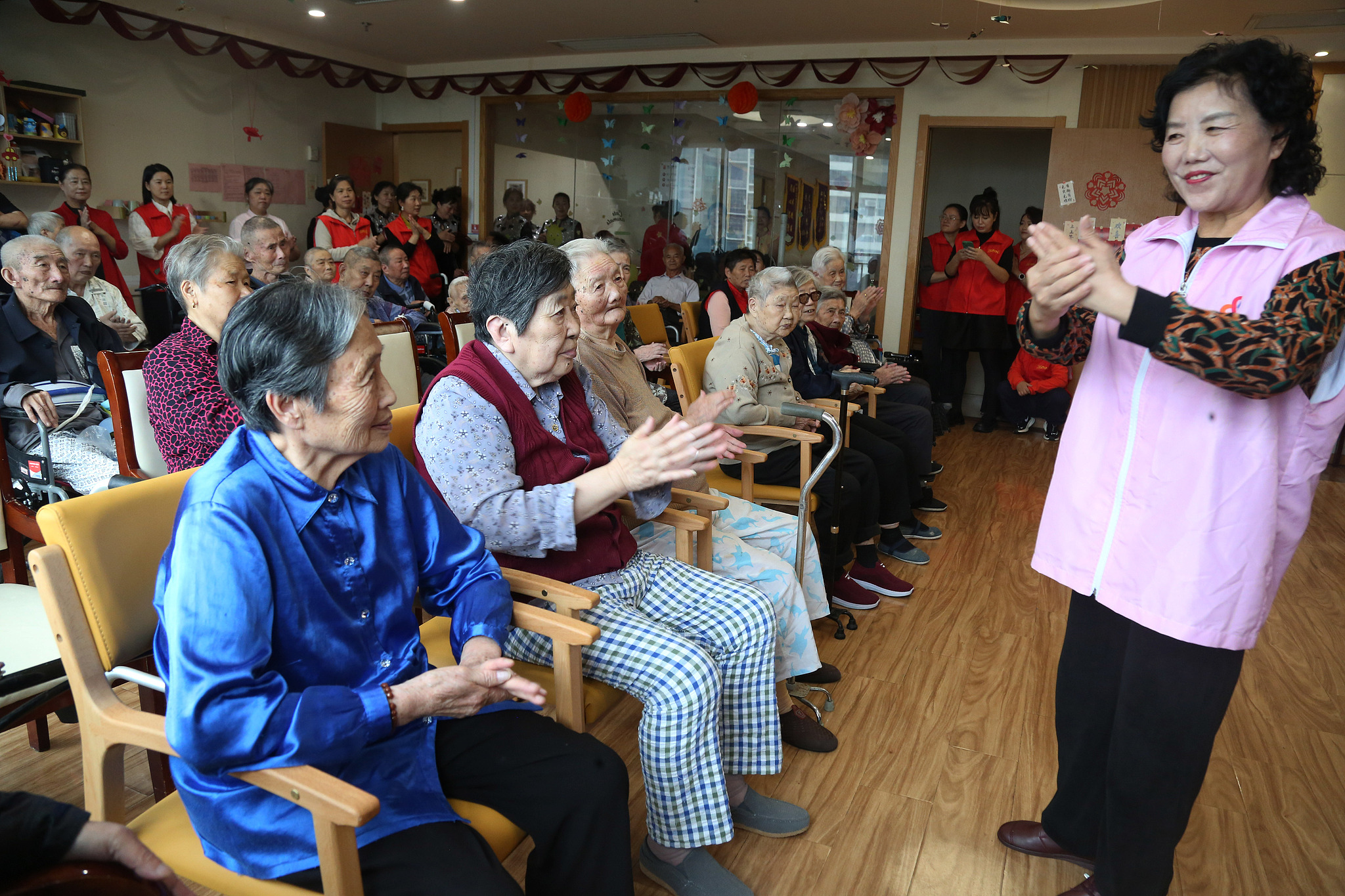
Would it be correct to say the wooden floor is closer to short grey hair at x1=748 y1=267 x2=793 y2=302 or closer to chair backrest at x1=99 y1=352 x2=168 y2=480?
chair backrest at x1=99 y1=352 x2=168 y2=480

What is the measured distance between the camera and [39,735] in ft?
6.91

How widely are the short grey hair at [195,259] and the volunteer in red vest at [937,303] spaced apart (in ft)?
17.7

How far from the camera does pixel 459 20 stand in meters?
6.51

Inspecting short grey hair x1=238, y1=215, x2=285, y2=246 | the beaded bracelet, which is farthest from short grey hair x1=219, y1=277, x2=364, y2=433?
short grey hair x1=238, y1=215, x2=285, y2=246

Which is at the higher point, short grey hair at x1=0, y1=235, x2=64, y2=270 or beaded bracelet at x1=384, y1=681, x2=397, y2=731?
short grey hair at x1=0, y1=235, x2=64, y2=270

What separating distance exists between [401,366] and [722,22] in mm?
4484

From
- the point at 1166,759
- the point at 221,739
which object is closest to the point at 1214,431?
the point at 1166,759

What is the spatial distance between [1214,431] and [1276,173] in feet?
1.39

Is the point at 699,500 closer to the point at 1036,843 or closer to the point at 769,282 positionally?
the point at 1036,843

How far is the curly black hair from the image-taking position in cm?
130

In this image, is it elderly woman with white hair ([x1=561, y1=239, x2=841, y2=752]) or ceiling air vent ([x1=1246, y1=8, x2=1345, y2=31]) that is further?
ceiling air vent ([x1=1246, y1=8, x2=1345, y2=31])

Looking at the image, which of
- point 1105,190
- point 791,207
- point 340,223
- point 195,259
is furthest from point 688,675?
point 791,207

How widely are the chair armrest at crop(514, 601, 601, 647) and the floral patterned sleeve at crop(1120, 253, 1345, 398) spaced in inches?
37.8

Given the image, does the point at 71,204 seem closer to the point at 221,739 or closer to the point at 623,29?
the point at 623,29
